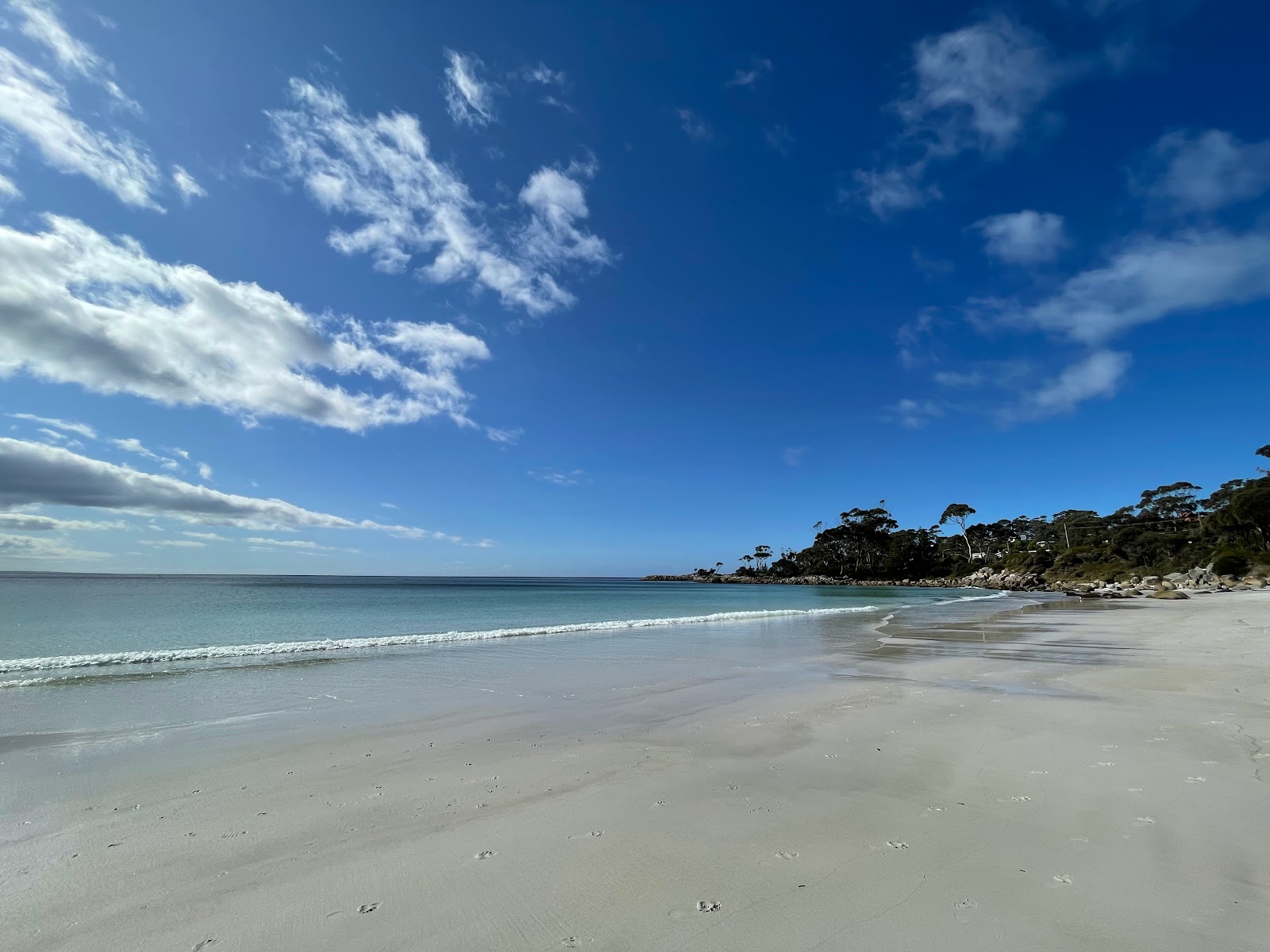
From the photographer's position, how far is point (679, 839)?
4277 millimetres

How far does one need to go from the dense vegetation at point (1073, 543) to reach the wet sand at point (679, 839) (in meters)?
64.7

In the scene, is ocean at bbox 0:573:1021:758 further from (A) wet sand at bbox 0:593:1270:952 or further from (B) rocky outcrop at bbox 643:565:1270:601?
(B) rocky outcrop at bbox 643:565:1270:601

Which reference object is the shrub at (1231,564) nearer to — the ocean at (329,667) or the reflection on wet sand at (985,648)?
the reflection on wet sand at (985,648)

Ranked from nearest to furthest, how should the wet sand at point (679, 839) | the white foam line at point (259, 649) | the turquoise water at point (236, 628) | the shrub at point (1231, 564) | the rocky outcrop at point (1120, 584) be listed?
the wet sand at point (679, 839) → the white foam line at point (259, 649) → the turquoise water at point (236, 628) → the rocky outcrop at point (1120, 584) → the shrub at point (1231, 564)

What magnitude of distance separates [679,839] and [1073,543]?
125 m

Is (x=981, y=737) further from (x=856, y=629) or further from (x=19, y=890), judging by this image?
(x=856, y=629)

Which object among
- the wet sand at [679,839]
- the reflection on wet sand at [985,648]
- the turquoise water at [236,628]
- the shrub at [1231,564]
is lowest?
the reflection on wet sand at [985,648]

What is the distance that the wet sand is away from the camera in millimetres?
3143

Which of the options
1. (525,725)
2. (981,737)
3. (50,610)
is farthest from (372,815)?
(50,610)

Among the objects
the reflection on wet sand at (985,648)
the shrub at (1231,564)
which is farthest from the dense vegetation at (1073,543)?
the reflection on wet sand at (985,648)

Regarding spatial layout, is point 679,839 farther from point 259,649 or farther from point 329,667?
point 259,649

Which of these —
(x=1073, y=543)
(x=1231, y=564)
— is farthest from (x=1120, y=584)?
(x=1073, y=543)

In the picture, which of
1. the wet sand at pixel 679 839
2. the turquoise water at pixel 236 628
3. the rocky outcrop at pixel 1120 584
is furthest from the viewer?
the rocky outcrop at pixel 1120 584

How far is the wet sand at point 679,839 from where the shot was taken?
314 centimetres
